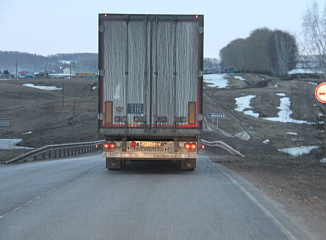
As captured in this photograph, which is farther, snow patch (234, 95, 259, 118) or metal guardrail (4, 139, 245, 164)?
snow patch (234, 95, 259, 118)

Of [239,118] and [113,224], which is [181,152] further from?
[239,118]

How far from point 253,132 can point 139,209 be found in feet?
144

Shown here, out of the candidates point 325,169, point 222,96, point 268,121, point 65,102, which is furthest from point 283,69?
point 325,169

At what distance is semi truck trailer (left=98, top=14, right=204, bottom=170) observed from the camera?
1389 centimetres

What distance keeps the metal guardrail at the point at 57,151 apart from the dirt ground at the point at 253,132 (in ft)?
7.59

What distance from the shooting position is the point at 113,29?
45.8 ft

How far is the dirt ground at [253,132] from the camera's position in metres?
11.7

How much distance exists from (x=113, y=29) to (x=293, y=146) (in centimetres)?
3052

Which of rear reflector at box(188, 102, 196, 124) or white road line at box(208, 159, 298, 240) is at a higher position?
rear reflector at box(188, 102, 196, 124)

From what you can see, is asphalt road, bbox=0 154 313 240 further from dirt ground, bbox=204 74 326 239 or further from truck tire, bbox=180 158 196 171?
truck tire, bbox=180 158 196 171

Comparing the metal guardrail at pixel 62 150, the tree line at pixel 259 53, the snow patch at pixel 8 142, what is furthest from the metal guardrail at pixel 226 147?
the tree line at pixel 259 53

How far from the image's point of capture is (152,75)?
45.5ft

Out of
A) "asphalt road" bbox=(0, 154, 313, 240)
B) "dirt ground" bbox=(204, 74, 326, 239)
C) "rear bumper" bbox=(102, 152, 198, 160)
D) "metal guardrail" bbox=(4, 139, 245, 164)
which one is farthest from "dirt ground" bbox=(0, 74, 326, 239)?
"rear bumper" bbox=(102, 152, 198, 160)

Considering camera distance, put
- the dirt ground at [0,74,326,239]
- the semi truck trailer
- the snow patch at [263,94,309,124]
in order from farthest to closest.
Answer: the snow patch at [263,94,309,124]
the semi truck trailer
the dirt ground at [0,74,326,239]
